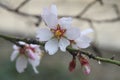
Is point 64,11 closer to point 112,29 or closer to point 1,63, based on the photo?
point 112,29

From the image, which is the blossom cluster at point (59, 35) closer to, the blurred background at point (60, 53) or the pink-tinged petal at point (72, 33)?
the pink-tinged petal at point (72, 33)

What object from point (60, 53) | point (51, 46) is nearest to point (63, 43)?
point (51, 46)

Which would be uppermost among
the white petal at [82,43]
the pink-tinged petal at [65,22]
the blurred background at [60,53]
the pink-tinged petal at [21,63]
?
the pink-tinged petal at [65,22]

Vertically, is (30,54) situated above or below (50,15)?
below

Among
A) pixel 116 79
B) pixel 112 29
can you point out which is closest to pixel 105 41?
pixel 112 29

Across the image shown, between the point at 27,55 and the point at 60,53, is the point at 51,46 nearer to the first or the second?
the point at 27,55

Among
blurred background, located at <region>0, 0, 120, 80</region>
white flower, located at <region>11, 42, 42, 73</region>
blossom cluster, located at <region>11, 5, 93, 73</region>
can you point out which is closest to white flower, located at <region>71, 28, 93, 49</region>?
blossom cluster, located at <region>11, 5, 93, 73</region>

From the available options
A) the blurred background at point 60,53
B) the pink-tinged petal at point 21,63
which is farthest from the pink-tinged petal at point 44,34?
the blurred background at point 60,53

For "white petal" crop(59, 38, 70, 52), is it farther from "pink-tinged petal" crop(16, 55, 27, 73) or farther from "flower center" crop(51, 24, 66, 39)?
"pink-tinged petal" crop(16, 55, 27, 73)
